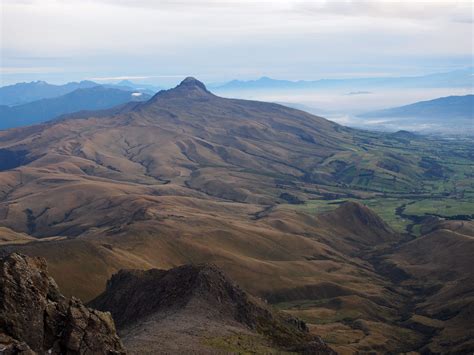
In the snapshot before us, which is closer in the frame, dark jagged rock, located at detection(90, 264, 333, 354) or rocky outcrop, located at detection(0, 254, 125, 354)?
rocky outcrop, located at detection(0, 254, 125, 354)

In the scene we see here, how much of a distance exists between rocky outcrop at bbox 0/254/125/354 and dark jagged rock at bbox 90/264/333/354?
3971 centimetres

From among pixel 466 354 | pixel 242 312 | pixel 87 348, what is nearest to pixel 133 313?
pixel 242 312

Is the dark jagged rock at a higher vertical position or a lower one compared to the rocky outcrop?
lower

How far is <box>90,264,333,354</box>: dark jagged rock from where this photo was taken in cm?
9538

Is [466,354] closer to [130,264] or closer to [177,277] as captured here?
[177,277]

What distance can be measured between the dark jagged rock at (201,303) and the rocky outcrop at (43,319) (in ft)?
130

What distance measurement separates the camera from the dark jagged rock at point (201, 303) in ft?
313

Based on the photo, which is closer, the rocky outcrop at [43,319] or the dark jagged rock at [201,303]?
the rocky outcrop at [43,319]

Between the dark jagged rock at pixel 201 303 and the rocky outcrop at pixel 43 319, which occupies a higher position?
the rocky outcrop at pixel 43 319

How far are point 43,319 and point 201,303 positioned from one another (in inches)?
1932

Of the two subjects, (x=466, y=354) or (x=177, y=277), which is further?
(x=466, y=354)

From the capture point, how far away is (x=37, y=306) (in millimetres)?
50469

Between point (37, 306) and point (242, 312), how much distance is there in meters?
54.3

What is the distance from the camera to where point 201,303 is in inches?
3829
